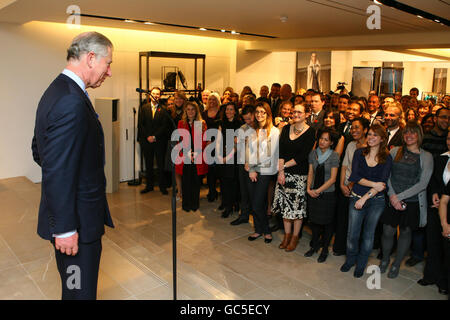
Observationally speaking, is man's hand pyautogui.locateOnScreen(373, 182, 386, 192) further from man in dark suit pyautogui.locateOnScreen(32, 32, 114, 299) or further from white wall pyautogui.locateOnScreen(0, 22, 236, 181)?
white wall pyautogui.locateOnScreen(0, 22, 236, 181)

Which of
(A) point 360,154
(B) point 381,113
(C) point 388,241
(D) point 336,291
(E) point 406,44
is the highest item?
(E) point 406,44

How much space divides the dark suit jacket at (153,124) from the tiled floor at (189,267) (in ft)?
5.37

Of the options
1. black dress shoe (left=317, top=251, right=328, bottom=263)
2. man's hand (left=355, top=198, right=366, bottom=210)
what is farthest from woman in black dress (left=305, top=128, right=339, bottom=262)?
man's hand (left=355, top=198, right=366, bottom=210)

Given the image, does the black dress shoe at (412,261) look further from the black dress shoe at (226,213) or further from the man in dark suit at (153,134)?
the man in dark suit at (153,134)

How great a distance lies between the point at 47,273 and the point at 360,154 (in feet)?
9.66

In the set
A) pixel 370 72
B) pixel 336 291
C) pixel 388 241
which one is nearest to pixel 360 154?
pixel 388 241

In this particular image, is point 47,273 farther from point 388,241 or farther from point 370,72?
point 370,72

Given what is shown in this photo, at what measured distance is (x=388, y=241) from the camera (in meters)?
3.68

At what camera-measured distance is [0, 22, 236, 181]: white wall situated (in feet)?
19.5

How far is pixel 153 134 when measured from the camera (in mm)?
6367

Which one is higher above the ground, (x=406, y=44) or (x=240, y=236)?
(x=406, y=44)

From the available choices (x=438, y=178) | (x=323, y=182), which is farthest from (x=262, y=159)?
(x=438, y=178)

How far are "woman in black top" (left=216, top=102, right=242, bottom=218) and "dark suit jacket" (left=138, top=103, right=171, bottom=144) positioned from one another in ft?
4.10

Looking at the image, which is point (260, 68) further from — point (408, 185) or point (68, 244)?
point (68, 244)
